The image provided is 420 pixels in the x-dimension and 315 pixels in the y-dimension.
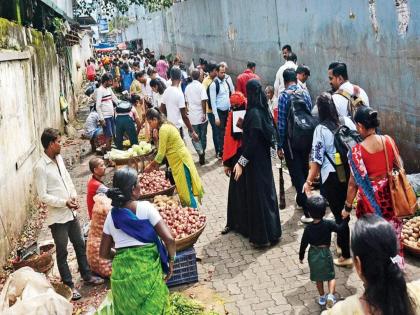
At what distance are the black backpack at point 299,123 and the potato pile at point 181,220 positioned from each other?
1.56 m

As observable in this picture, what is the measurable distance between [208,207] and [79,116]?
12.8 meters

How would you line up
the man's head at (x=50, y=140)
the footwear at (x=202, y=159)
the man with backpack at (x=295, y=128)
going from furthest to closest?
the footwear at (x=202, y=159) → the man with backpack at (x=295, y=128) → the man's head at (x=50, y=140)

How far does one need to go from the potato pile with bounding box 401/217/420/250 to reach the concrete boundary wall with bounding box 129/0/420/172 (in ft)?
A: 7.08

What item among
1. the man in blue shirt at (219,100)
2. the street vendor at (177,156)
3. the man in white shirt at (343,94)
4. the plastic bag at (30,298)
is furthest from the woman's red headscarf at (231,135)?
the man in blue shirt at (219,100)

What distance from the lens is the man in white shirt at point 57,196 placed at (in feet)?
17.9

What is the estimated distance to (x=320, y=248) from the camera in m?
4.98

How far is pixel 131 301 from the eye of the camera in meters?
4.14

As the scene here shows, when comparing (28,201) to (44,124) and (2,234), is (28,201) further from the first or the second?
(44,124)

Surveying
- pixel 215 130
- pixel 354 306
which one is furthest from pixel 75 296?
pixel 215 130

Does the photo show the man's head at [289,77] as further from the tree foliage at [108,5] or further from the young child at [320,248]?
the tree foliage at [108,5]

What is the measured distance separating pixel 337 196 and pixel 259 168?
1103 mm

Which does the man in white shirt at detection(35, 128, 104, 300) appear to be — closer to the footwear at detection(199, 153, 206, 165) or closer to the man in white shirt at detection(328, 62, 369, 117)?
the man in white shirt at detection(328, 62, 369, 117)

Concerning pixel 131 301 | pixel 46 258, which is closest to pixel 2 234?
pixel 46 258

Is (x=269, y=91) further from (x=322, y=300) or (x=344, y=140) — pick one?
(x=322, y=300)
